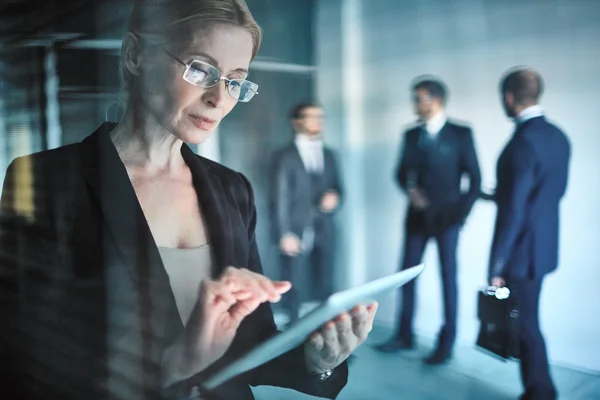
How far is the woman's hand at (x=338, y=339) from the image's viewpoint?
113 centimetres

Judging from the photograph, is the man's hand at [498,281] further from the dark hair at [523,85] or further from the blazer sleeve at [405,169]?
the dark hair at [523,85]

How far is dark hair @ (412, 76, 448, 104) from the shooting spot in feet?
4.07

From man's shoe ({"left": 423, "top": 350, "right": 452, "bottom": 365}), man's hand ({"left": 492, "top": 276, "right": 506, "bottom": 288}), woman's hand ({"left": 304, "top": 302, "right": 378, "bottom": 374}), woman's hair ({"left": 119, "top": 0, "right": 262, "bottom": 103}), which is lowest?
man's shoe ({"left": 423, "top": 350, "right": 452, "bottom": 365})

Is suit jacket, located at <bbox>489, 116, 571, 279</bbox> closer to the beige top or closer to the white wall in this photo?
the white wall

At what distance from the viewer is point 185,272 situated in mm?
1135

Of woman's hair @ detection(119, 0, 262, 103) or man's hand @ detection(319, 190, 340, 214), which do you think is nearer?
woman's hair @ detection(119, 0, 262, 103)

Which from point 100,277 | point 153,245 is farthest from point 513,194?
point 100,277

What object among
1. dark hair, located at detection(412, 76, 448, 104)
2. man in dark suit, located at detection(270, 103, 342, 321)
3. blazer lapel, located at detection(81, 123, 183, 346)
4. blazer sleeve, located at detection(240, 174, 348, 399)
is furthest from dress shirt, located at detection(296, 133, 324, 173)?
blazer lapel, located at detection(81, 123, 183, 346)

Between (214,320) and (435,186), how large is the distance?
51cm

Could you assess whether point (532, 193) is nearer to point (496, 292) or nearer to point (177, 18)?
point (496, 292)

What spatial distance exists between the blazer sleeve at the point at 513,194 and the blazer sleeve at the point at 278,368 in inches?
16.1

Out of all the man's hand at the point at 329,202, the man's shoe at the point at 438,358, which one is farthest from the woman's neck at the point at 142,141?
the man's shoe at the point at 438,358

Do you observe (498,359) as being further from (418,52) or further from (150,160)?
(150,160)

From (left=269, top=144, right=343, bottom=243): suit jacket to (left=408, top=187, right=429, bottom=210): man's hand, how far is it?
0.17m
